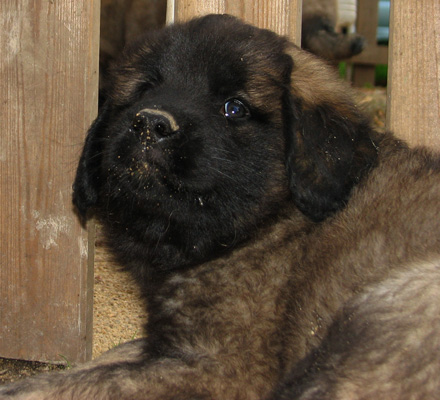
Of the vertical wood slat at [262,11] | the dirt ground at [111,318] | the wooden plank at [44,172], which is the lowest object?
the dirt ground at [111,318]

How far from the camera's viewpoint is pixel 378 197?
2.56 m

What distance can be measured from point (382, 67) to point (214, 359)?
11130 mm

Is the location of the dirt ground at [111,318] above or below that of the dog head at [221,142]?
below

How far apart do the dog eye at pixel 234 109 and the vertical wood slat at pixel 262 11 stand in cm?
65

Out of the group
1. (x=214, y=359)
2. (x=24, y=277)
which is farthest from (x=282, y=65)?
(x=24, y=277)

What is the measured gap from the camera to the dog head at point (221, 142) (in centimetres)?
253

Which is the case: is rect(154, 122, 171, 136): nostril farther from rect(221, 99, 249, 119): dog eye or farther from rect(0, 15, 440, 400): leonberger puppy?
rect(221, 99, 249, 119): dog eye

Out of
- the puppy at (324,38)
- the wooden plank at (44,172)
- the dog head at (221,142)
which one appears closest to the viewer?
the dog head at (221,142)

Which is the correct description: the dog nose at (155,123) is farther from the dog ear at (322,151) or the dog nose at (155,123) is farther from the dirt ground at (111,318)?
the dirt ground at (111,318)

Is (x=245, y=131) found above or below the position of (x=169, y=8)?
below

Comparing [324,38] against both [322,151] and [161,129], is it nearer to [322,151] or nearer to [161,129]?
[322,151]

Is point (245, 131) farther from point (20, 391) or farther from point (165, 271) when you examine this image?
point (20, 391)

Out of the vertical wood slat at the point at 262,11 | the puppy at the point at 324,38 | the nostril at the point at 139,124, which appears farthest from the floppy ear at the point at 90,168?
the puppy at the point at 324,38

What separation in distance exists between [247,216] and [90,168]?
0.79 meters
